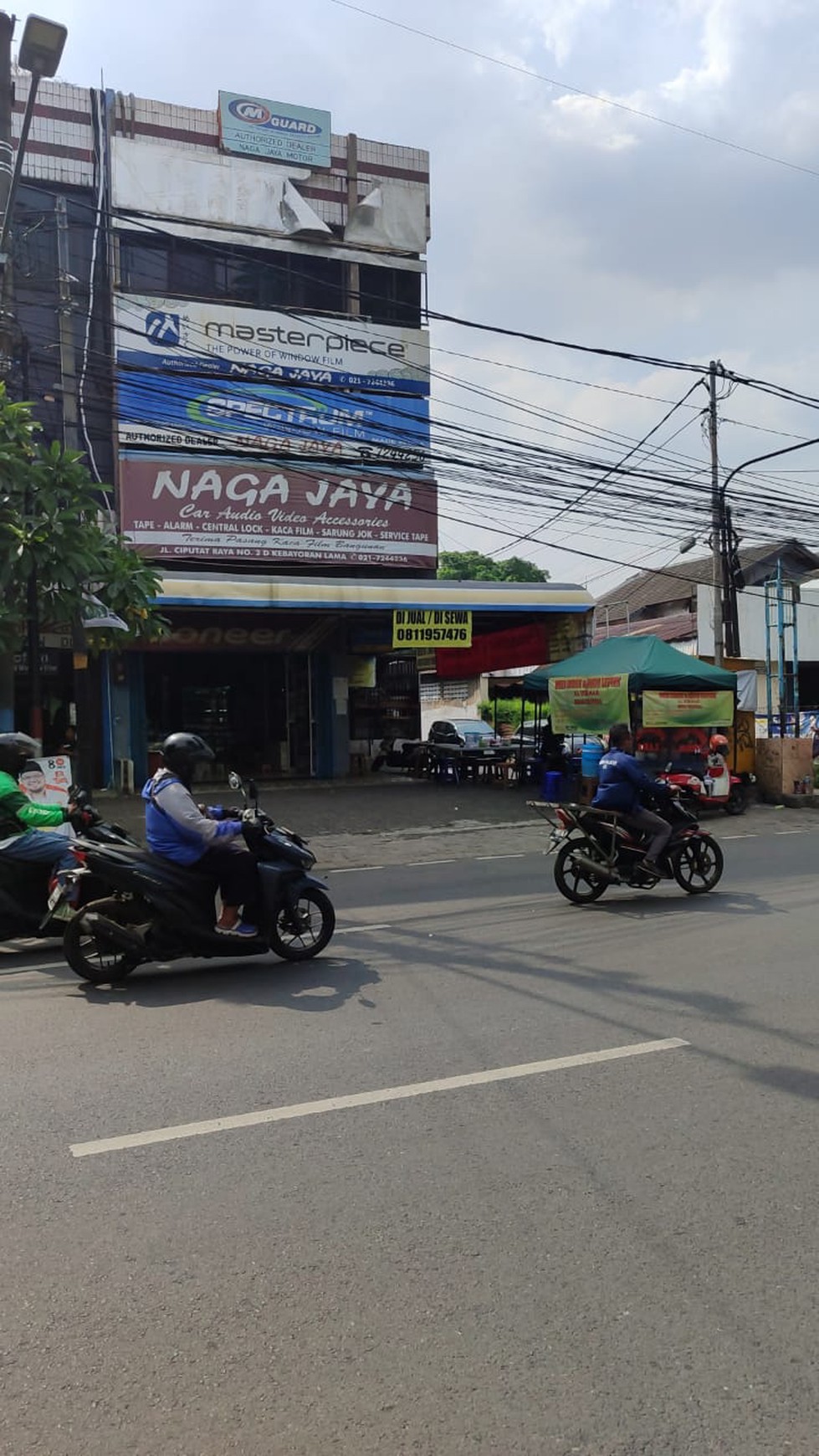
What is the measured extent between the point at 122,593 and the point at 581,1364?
981cm

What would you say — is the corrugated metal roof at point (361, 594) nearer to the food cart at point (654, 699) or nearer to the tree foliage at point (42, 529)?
the food cart at point (654, 699)

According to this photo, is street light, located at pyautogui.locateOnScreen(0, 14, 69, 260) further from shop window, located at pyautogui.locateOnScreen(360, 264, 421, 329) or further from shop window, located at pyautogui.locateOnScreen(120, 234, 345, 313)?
shop window, located at pyautogui.locateOnScreen(360, 264, 421, 329)

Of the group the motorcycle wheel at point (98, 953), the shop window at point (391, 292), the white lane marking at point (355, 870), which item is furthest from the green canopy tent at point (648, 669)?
the motorcycle wheel at point (98, 953)

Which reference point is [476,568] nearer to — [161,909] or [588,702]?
[588,702]

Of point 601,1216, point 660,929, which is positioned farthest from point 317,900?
point 601,1216

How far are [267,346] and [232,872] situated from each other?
19738mm

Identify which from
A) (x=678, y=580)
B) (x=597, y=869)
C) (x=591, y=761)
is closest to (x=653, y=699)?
(x=591, y=761)

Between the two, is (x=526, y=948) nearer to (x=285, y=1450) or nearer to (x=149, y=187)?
(x=285, y=1450)

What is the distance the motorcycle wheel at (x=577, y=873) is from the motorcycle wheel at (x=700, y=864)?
2.86 feet

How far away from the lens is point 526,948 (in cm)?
750

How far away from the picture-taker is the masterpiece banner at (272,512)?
22250 millimetres

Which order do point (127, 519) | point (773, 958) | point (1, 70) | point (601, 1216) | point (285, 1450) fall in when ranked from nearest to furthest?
point (285, 1450) → point (601, 1216) → point (773, 958) → point (1, 70) → point (127, 519)

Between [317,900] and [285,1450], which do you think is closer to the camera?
[285,1450]

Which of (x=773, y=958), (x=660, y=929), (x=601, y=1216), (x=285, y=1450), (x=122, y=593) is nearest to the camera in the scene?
(x=285, y=1450)
